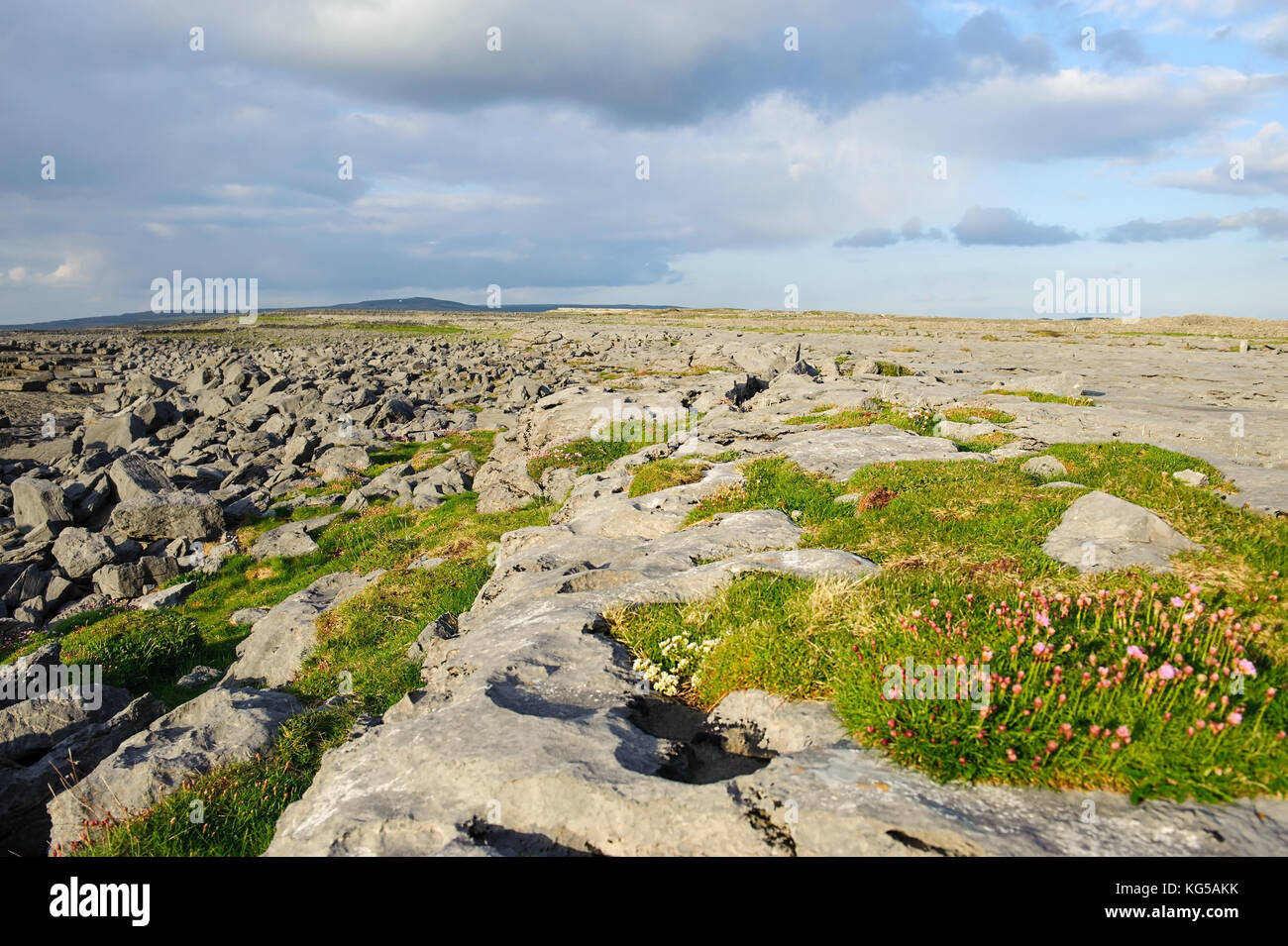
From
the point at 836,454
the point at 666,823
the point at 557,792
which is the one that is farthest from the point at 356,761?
the point at 836,454

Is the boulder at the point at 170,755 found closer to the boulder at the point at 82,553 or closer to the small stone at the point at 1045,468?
the small stone at the point at 1045,468

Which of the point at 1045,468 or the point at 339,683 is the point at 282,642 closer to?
the point at 339,683

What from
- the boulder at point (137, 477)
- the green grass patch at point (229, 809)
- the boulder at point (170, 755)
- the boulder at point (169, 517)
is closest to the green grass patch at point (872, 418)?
the green grass patch at point (229, 809)

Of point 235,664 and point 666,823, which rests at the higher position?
point 666,823

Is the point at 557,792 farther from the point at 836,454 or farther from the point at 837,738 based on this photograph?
the point at 836,454

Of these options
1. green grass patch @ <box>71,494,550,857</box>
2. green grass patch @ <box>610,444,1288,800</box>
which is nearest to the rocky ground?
green grass patch @ <box>610,444,1288,800</box>

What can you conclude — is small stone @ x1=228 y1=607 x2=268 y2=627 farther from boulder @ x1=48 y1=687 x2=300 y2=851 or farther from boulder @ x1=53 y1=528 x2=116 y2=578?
boulder @ x1=48 y1=687 x2=300 y2=851

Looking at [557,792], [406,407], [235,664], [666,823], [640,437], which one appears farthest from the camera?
[406,407]

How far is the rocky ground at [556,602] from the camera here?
16.5 feet

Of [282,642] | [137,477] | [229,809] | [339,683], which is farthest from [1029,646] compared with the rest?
[137,477]

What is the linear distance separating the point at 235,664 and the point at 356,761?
9.99 metres

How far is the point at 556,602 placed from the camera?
9.56 m

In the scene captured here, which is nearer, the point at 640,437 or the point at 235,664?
the point at 235,664
